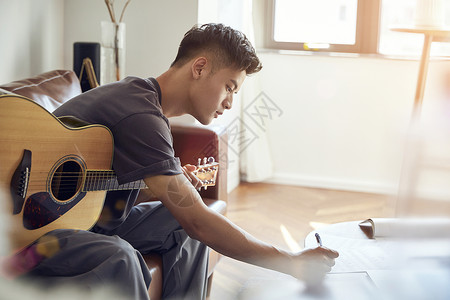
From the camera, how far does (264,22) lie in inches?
152

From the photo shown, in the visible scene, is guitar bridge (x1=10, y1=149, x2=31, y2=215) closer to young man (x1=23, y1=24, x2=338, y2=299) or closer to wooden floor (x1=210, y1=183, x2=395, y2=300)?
young man (x1=23, y1=24, x2=338, y2=299)

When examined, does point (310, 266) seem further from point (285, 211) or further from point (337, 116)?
point (337, 116)

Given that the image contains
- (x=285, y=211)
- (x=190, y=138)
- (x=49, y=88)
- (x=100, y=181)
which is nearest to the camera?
(x=100, y=181)

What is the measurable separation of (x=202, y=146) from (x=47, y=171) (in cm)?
80

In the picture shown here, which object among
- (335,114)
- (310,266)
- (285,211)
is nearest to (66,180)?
(310,266)

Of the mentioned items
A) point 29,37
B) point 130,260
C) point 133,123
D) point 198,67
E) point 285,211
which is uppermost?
point 29,37

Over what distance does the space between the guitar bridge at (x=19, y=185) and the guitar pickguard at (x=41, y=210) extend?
0.08ft

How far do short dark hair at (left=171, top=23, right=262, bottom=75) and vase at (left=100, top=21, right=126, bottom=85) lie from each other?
1.22 meters

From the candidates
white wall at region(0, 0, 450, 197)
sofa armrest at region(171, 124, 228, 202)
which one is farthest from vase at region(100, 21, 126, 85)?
sofa armrest at region(171, 124, 228, 202)

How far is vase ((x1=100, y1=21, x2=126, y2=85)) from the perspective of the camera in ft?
8.66

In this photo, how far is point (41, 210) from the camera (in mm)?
1272

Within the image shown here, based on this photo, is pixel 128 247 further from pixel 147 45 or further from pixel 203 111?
pixel 147 45

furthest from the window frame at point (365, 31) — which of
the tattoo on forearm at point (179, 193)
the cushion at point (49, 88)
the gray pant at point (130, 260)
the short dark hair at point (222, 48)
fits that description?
the tattoo on forearm at point (179, 193)

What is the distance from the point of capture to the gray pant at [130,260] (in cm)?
119
